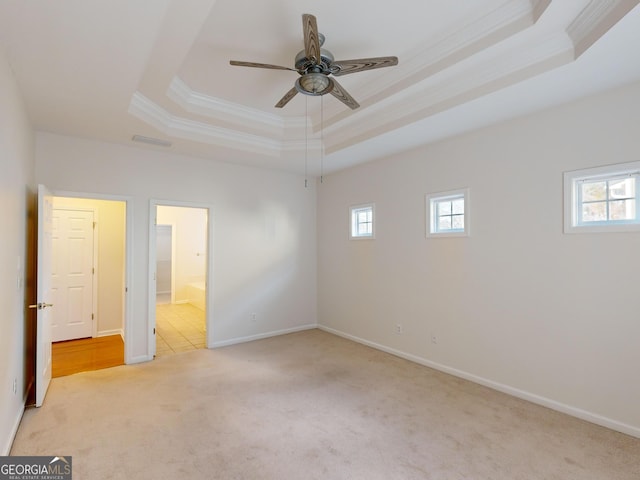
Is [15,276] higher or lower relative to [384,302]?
higher

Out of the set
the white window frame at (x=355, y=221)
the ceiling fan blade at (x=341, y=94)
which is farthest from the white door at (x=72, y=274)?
the ceiling fan blade at (x=341, y=94)

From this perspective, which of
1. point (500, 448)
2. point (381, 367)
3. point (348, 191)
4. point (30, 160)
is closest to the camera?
point (500, 448)

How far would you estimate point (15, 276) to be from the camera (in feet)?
8.83

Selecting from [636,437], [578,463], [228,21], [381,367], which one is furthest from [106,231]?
[636,437]

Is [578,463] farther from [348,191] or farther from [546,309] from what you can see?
[348,191]

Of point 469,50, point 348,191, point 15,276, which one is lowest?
point 15,276

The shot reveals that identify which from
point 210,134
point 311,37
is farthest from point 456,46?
point 210,134

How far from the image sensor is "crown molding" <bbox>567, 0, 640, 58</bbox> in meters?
1.89

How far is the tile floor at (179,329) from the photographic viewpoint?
16.2 feet

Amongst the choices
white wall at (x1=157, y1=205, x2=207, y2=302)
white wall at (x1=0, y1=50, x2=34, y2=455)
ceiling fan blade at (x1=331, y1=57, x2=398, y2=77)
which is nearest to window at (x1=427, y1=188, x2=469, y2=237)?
ceiling fan blade at (x1=331, y1=57, x2=398, y2=77)

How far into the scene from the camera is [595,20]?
209 cm

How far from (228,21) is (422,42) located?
5.07 feet

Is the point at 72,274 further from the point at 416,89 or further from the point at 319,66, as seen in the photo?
the point at 416,89

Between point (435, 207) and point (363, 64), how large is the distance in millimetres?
2316
